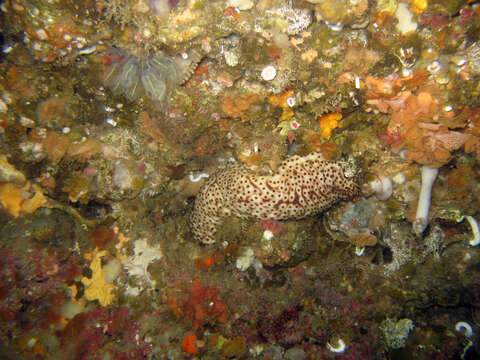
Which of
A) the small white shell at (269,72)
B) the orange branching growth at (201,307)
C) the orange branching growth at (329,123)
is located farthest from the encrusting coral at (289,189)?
the orange branching growth at (201,307)

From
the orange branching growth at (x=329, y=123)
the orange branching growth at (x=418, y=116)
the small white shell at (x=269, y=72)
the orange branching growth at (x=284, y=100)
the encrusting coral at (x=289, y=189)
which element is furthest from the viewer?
the encrusting coral at (x=289, y=189)

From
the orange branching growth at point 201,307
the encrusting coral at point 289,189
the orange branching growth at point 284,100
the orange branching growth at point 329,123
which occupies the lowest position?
the orange branching growth at point 201,307

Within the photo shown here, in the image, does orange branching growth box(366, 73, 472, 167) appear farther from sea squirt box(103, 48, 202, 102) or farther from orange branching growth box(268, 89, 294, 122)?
sea squirt box(103, 48, 202, 102)

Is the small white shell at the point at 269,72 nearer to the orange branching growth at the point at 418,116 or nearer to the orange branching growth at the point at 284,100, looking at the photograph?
the orange branching growth at the point at 284,100

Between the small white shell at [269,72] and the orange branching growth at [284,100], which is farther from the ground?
the small white shell at [269,72]

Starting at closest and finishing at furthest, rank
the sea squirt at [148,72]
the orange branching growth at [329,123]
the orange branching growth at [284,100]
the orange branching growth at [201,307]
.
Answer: the sea squirt at [148,72] < the orange branching growth at [284,100] < the orange branching growth at [329,123] < the orange branching growth at [201,307]

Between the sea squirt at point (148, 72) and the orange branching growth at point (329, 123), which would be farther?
the orange branching growth at point (329, 123)

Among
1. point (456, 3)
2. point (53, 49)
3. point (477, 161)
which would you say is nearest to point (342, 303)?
point (477, 161)
